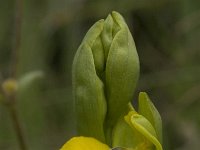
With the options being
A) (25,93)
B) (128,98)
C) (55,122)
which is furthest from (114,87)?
(55,122)

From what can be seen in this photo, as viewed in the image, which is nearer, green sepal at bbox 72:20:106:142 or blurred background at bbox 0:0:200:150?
green sepal at bbox 72:20:106:142

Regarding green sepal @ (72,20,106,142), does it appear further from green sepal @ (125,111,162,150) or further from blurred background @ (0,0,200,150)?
blurred background @ (0,0,200,150)

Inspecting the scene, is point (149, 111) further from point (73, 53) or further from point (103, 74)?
point (73, 53)

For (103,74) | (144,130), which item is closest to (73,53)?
(103,74)

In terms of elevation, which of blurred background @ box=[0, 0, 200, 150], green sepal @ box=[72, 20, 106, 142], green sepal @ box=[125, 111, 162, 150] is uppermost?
green sepal @ box=[72, 20, 106, 142]

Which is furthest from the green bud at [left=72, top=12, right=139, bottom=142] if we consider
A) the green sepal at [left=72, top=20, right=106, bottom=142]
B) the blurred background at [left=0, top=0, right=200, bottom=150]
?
the blurred background at [left=0, top=0, right=200, bottom=150]

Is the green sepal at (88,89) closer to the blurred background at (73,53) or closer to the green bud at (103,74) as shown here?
the green bud at (103,74)

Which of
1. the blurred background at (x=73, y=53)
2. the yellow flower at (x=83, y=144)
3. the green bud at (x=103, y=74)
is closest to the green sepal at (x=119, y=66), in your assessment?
the green bud at (x=103, y=74)
